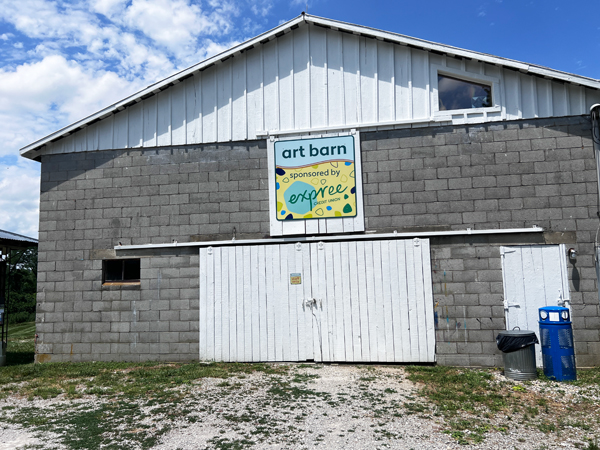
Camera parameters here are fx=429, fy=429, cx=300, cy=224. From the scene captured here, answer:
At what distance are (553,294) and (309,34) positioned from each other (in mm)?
7353

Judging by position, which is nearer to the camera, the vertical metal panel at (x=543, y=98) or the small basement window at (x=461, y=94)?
the vertical metal panel at (x=543, y=98)

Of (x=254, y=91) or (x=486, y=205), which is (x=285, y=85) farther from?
(x=486, y=205)

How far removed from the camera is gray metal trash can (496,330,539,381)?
7.35 metres

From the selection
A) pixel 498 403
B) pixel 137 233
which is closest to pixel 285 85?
pixel 137 233

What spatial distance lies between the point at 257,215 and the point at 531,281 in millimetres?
5647

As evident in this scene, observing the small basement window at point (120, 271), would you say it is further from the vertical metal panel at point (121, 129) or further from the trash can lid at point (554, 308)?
the trash can lid at point (554, 308)

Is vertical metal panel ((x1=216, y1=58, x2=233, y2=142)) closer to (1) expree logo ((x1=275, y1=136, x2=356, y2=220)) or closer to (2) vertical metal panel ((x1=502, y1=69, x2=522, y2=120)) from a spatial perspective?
(1) expree logo ((x1=275, y1=136, x2=356, y2=220))

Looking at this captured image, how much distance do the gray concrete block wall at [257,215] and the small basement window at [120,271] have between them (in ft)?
0.63

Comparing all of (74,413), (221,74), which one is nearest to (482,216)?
(221,74)

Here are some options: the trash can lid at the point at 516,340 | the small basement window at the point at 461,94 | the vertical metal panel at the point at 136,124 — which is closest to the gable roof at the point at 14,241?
the vertical metal panel at the point at 136,124

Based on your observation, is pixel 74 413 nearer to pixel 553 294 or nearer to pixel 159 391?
pixel 159 391

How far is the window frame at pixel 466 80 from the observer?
8750mm

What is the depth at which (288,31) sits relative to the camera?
9.48 m

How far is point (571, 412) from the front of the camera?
590cm
